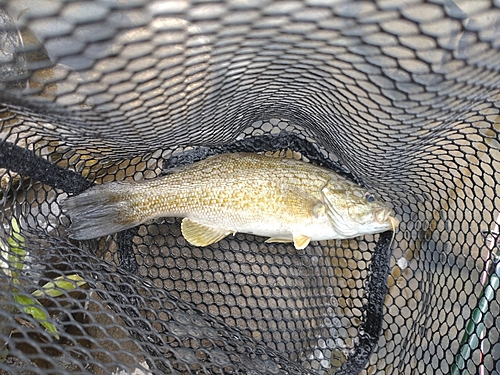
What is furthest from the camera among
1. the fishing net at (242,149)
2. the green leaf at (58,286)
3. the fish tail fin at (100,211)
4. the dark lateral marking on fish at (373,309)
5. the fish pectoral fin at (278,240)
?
the dark lateral marking on fish at (373,309)

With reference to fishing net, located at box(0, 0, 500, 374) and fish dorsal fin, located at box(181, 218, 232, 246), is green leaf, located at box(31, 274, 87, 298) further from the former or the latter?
fish dorsal fin, located at box(181, 218, 232, 246)

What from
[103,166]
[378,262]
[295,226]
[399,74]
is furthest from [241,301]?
[399,74]

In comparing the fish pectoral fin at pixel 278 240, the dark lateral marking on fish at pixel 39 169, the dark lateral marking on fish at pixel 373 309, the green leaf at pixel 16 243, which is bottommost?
the dark lateral marking on fish at pixel 373 309

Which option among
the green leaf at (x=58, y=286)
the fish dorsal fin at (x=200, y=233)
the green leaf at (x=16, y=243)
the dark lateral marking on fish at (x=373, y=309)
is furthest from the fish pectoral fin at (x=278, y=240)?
the green leaf at (x=16, y=243)

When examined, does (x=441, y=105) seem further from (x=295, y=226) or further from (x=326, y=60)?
(x=295, y=226)

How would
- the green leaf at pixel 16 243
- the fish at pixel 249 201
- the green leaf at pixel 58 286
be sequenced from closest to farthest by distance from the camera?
the green leaf at pixel 58 286 < the green leaf at pixel 16 243 < the fish at pixel 249 201

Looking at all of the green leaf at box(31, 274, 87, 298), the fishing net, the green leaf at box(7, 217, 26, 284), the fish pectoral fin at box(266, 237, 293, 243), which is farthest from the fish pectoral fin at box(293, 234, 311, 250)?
the green leaf at box(7, 217, 26, 284)

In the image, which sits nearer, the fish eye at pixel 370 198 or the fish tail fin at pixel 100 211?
the fish tail fin at pixel 100 211

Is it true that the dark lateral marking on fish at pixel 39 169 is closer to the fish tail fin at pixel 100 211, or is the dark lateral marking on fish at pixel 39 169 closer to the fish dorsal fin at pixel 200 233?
the fish tail fin at pixel 100 211

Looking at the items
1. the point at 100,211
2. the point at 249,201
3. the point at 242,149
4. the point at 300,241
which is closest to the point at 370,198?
the point at 300,241
